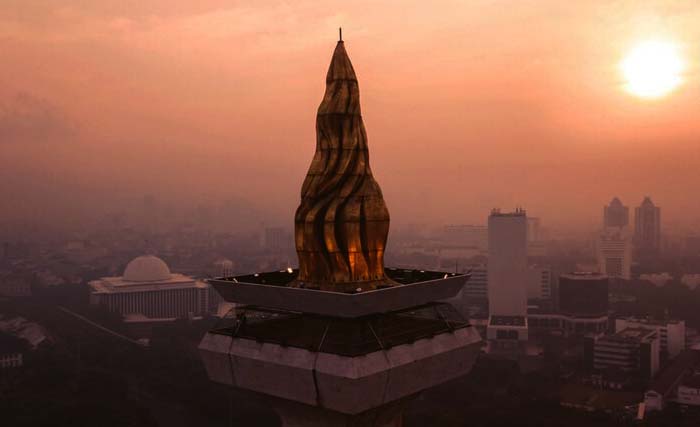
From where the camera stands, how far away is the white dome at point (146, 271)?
370 feet

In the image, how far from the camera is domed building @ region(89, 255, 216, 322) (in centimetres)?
10606

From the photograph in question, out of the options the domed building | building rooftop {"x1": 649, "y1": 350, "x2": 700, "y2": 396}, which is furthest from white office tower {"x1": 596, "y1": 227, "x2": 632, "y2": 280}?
the domed building

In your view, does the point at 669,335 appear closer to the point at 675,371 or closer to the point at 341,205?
the point at 675,371

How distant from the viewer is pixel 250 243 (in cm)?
18512

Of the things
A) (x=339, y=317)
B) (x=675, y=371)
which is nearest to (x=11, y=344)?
(x=675, y=371)

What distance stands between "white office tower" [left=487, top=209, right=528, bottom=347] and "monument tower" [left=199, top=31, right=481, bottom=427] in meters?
80.7

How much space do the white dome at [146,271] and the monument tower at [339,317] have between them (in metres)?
99.3

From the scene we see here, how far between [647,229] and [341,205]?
170 meters

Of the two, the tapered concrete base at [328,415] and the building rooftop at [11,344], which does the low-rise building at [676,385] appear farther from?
the building rooftop at [11,344]

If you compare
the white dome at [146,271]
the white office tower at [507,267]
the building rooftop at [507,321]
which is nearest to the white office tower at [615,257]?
the white office tower at [507,267]

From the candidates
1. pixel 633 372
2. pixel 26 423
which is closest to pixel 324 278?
pixel 26 423

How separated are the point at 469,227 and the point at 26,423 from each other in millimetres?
146542

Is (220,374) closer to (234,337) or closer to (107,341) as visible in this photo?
(234,337)

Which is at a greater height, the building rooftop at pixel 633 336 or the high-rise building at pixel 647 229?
the high-rise building at pixel 647 229
